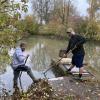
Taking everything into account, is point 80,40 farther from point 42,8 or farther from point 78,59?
point 42,8

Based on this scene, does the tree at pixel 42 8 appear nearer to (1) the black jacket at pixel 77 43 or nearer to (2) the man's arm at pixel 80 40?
(1) the black jacket at pixel 77 43

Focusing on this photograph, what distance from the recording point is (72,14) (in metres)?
60.9

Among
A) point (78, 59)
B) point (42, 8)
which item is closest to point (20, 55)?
point (78, 59)

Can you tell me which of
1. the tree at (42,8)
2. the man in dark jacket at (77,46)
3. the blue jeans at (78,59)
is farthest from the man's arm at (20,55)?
the tree at (42,8)

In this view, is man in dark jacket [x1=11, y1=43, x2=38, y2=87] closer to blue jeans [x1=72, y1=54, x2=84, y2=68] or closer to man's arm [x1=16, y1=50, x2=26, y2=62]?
man's arm [x1=16, y1=50, x2=26, y2=62]

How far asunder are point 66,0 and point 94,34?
12316 millimetres

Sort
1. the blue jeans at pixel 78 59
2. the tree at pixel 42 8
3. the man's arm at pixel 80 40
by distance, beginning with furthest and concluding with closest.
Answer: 1. the tree at pixel 42 8
2. the blue jeans at pixel 78 59
3. the man's arm at pixel 80 40

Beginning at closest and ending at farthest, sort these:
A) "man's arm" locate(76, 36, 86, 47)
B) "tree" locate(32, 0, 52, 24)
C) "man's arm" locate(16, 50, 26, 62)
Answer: "man's arm" locate(16, 50, 26, 62)
"man's arm" locate(76, 36, 86, 47)
"tree" locate(32, 0, 52, 24)

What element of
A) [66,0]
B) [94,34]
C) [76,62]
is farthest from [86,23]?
[76,62]

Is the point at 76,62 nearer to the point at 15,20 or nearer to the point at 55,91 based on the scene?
the point at 55,91

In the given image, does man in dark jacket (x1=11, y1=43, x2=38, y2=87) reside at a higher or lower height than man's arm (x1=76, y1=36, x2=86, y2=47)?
lower

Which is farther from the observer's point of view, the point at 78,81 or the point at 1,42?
the point at 78,81

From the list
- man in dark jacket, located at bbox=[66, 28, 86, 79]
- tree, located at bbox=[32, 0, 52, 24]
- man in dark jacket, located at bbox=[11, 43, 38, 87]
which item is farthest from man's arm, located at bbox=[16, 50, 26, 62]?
tree, located at bbox=[32, 0, 52, 24]

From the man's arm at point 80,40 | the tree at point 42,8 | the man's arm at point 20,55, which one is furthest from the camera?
the tree at point 42,8
